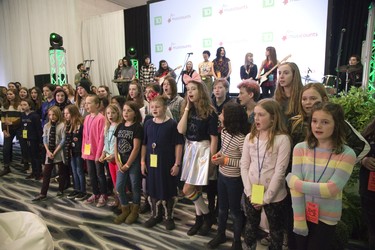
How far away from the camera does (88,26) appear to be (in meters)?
10.0

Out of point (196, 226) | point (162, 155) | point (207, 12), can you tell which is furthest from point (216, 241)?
point (207, 12)

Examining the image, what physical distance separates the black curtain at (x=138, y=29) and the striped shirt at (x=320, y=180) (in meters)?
8.86

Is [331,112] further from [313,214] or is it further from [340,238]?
[340,238]

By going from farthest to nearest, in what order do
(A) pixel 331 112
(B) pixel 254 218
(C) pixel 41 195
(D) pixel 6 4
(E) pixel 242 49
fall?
(D) pixel 6 4, (E) pixel 242 49, (C) pixel 41 195, (B) pixel 254 218, (A) pixel 331 112

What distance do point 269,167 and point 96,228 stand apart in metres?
1.88

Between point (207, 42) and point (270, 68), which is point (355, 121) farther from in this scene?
point (207, 42)

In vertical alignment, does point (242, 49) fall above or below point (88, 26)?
below

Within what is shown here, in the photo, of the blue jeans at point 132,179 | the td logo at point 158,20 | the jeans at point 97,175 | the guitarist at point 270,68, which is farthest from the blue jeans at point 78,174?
the td logo at point 158,20

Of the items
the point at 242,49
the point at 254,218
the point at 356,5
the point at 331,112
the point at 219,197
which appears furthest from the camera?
the point at 242,49

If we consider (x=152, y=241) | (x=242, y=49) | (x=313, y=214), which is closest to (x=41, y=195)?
(x=152, y=241)

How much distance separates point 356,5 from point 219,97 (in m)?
5.25

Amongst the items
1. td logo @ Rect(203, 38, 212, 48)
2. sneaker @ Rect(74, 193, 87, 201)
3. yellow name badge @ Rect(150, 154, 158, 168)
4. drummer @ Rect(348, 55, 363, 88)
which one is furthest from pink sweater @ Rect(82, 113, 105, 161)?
drummer @ Rect(348, 55, 363, 88)

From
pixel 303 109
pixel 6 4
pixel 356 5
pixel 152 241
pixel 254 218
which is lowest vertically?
pixel 152 241

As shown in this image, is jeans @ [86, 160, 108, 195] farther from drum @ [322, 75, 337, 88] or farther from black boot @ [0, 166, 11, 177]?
drum @ [322, 75, 337, 88]
